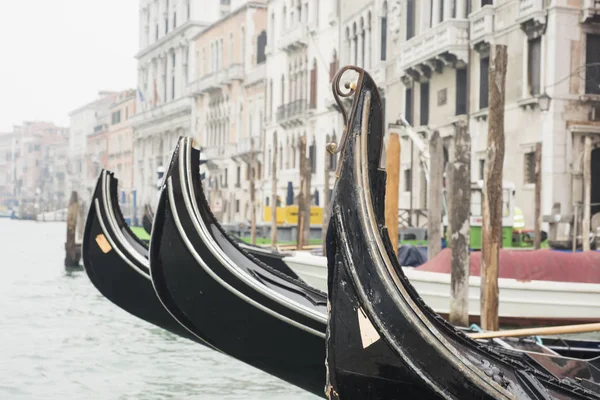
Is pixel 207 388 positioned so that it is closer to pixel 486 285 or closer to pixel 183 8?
pixel 486 285

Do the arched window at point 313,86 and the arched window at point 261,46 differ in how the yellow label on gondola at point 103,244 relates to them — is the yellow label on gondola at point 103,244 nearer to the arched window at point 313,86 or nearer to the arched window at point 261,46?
the arched window at point 313,86

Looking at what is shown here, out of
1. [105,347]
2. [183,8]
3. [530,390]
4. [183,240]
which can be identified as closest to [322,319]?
[183,240]

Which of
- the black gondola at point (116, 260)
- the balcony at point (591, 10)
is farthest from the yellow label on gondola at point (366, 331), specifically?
the balcony at point (591, 10)

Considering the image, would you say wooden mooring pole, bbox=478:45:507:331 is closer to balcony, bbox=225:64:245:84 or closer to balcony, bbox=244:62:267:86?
balcony, bbox=244:62:267:86

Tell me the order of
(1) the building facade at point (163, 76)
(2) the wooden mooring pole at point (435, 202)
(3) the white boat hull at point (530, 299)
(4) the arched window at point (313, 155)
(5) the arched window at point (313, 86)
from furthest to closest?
(1) the building facade at point (163, 76), (5) the arched window at point (313, 86), (4) the arched window at point (313, 155), (2) the wooden mooring pole at point (435, 202), (3) the white boat hull at point (530, 299)

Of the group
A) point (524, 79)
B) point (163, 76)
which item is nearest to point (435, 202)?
point (524, 79)

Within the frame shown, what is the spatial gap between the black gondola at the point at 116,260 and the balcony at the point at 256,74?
1938cm

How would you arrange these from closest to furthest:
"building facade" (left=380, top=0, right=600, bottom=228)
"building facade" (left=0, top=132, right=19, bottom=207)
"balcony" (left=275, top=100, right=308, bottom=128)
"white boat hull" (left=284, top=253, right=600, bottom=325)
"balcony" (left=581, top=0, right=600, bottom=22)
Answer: "white boat hull" (left=284, top=253, right=600, bottom=325), "balcony" (left=581, top=0, right=600, bottom=22), "building facade" (left=380, top=0, right=600, bottom=228), "balcony" (left=275, top=100, right=308, bottom=128), "building facade" (left=0, top=132, right=19, bottom=207)

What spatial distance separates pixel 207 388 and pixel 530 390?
3274 mm

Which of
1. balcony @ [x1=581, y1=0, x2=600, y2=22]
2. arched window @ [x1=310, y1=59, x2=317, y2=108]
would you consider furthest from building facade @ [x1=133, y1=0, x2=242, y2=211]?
balcony @ [x1=581, y1=0, x2=600, y2=22]

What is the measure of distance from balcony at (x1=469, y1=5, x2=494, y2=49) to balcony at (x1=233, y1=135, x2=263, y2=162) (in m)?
12.2

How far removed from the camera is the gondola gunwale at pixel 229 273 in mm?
3904

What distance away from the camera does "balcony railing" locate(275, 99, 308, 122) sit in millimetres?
21969

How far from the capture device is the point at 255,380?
6109 mm
